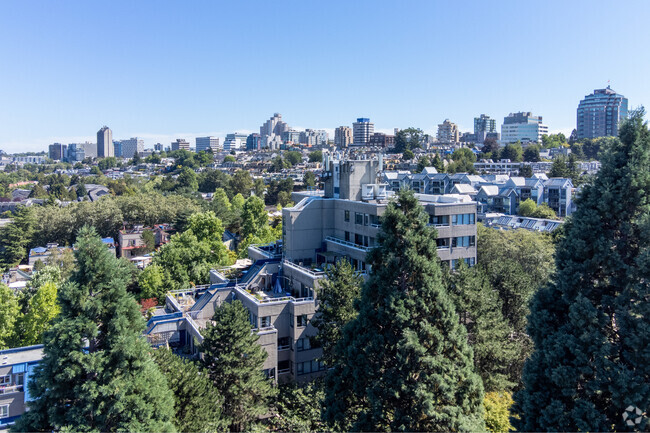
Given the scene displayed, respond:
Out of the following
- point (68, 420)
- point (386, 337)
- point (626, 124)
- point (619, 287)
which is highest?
point (626, 124)

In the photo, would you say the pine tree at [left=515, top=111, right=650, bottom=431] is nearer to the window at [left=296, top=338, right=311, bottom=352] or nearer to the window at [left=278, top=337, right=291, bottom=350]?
the window at [left=296, top=338, right=311, bottom=352]

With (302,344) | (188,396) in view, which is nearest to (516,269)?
(302,344)

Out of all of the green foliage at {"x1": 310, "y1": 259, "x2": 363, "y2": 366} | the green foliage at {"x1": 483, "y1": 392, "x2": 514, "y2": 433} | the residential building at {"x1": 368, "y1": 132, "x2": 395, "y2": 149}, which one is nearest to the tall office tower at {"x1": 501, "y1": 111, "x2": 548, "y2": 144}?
the residential building at {"x1": 368, "y1": 132, "x2": 395, "y2": 149}

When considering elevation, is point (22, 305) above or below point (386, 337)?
below

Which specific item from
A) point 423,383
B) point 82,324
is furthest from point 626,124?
point 82,324

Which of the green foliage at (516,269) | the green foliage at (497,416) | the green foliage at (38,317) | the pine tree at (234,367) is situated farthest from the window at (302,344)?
the green foliage at (38,317)

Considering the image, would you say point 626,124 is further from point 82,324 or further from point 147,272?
point 147,272
